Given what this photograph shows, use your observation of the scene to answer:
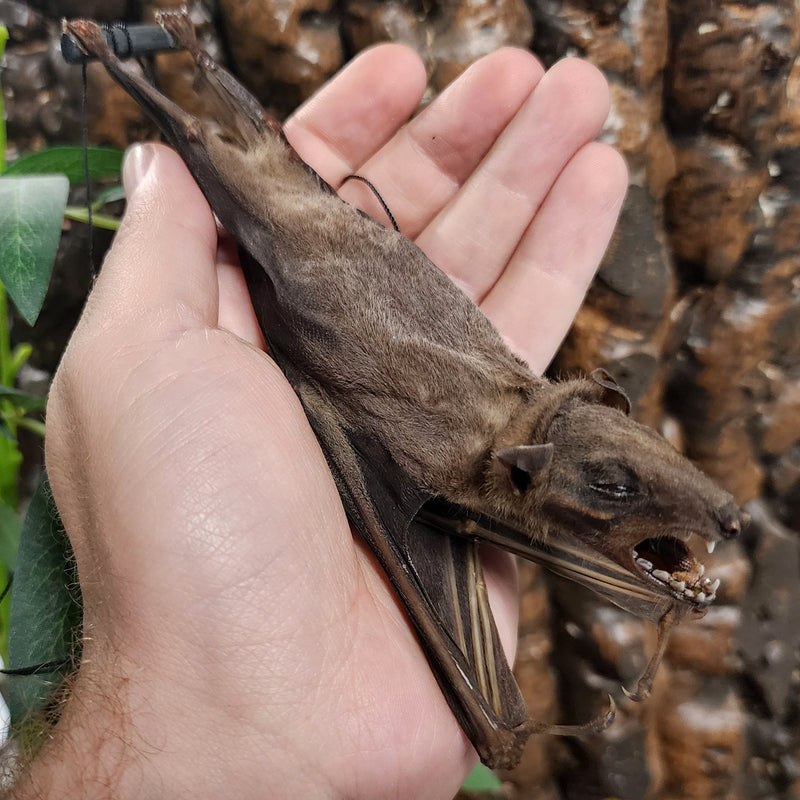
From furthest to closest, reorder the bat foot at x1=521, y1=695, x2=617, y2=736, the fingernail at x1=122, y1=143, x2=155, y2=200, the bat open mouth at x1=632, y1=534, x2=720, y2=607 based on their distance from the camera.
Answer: the fingernail at x1=122, y1=143, x2=155, y2=200
the bat foot at x1=521, y1=695, x2=617, y2=736
the bat open mouth at x1=632, y1=534, x2=720, y2=607

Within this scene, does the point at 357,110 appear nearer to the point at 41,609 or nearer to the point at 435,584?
the point at 435,584

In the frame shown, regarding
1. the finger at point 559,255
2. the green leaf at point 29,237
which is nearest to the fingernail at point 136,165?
the green leaf at point 29,237

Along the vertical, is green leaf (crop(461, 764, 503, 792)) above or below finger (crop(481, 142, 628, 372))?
below

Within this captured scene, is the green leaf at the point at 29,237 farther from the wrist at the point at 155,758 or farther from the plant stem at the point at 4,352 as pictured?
the wrist at the point at 155,758

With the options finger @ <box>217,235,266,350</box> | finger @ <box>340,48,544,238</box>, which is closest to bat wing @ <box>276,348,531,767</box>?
finger @ <box>217,235,266,350</box>

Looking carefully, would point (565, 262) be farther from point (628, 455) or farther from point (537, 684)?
point (537, 684)

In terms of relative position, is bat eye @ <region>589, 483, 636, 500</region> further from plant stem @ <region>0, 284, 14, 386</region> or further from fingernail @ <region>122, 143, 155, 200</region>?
plant stem @ <region>0, 284, 14, 386</region>

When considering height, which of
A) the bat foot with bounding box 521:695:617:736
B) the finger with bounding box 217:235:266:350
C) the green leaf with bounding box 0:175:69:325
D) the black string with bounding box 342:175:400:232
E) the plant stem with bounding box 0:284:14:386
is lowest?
the bat foot with bounding box 521:695:617:736
